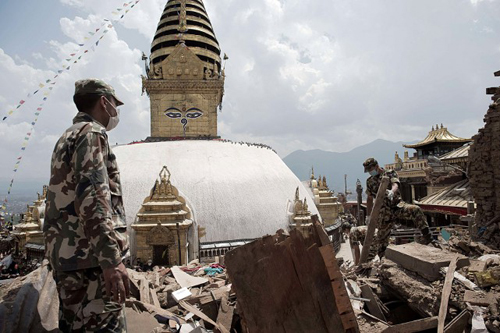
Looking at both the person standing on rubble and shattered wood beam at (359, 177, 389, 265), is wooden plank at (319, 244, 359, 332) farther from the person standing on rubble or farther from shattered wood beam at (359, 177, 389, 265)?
the person standing on rubble

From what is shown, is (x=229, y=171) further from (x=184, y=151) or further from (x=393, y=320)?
(x=393, y=320)

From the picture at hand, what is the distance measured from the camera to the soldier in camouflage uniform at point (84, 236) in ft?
8.00

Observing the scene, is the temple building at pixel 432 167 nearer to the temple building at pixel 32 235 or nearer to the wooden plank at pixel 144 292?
the wooden plank at pixel 144 292

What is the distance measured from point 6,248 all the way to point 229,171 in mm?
15305

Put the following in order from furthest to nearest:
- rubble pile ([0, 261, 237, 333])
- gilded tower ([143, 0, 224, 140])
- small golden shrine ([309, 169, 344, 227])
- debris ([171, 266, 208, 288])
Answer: gilded tower ([143, 0, 224, 140]), small golden shrine ([309, 169, 344, 227]), debris ([171, 266, 208, 288]), rubble pile ([0, 261, 237, 333])

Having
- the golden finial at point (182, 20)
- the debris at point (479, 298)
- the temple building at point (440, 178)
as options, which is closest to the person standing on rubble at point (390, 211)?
the debris at point (479, 298)

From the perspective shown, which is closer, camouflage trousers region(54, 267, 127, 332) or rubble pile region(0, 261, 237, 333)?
camouflage trousers region(54, 267, 127, 332)

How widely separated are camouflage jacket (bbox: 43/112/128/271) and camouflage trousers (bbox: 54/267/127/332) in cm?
10

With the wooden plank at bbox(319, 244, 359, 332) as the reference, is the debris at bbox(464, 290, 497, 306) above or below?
below

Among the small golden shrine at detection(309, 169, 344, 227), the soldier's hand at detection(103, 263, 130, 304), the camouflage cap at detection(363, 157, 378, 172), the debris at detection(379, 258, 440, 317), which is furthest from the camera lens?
the small golden shrine at detection(309, 169, 344, 227)

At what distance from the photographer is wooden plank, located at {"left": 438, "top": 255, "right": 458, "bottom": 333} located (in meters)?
3.38

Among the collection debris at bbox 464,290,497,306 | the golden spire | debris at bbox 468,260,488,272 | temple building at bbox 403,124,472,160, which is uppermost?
the golden spire

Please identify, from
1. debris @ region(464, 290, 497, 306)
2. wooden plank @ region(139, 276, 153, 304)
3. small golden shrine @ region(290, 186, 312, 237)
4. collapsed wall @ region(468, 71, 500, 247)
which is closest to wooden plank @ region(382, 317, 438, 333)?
debris @ region(464, 290, 497, 306)

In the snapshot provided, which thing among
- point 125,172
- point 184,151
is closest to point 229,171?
point 184,151
